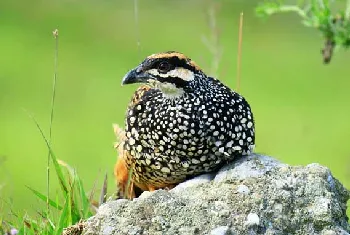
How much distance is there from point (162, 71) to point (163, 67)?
1.0 inches

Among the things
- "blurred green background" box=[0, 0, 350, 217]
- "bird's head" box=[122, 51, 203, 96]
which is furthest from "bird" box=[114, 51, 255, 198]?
"blurred green background" box=[0, 0, 350, 217]

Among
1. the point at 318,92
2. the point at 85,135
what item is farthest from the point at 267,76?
the point at 85,135

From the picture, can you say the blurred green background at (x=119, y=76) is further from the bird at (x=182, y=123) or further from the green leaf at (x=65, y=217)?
the green leaf at (x=65, y=217)

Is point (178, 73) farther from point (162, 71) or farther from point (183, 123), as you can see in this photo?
point (183, 123)

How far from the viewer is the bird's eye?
6.10 m

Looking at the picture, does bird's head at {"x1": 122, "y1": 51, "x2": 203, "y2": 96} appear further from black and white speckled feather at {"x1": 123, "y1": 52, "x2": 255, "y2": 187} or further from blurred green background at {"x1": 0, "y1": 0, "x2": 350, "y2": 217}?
blurred green background at {"x1": 0, "y1": 0, "x2": 350, "y2": 217}

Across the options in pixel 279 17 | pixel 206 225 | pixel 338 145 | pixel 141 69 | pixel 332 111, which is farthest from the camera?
pixel 279 17

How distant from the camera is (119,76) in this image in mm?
18719

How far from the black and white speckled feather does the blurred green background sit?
548cm

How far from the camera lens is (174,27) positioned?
72.1 ft

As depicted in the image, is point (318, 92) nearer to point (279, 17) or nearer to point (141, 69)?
point (279, 17)

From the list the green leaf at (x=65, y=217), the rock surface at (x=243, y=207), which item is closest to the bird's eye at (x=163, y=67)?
the rock surface at (x=243, y=207)

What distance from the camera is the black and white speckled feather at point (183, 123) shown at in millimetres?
6125

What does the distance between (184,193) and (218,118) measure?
0.65m
